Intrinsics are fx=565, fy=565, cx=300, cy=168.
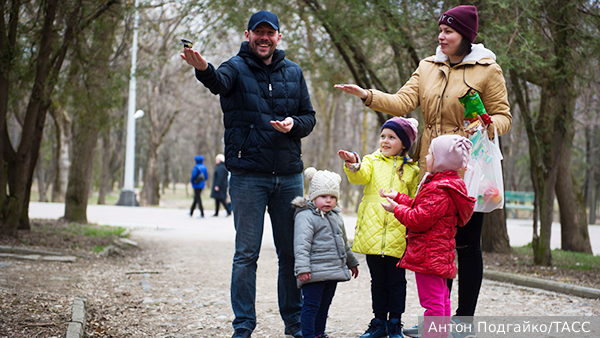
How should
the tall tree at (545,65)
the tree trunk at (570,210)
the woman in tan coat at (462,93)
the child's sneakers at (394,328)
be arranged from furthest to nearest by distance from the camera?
the tree trunk at (570,210) < the tall tree at (545,65) < the child's sneakers at (394,328) < the woman in tan coat at (462,93)

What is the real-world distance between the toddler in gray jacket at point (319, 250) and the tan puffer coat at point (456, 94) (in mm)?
704

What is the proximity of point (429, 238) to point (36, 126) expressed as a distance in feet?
24.5

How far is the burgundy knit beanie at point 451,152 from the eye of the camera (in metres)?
3.55

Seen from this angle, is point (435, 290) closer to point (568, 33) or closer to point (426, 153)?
point (426, 153)

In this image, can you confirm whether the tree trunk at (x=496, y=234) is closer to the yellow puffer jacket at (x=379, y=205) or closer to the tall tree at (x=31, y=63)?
the yellow puffer jacket at (x=379, y=205)

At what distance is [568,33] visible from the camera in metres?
7.70

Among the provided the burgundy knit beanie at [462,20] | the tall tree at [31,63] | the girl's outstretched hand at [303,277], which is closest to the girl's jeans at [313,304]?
the girl's outstretched hand at [303,277]

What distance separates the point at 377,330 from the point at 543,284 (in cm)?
351

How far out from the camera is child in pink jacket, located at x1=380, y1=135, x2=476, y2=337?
3.51 meters

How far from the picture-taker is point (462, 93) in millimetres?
3883

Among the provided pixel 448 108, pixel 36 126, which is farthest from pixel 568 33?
pixel 36 126

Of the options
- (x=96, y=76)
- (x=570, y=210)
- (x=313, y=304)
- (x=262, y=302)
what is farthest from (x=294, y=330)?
(x=570, y=210)

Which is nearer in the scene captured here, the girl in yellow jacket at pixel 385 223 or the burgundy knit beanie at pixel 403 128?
the girl in yellow jacket at pixel 385 223

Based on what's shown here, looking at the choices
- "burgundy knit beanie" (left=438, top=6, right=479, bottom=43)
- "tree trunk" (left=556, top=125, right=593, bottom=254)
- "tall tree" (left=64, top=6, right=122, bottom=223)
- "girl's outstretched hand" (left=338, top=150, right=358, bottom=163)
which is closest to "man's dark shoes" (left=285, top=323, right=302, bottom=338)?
"girl's outstretched hand" (left=338, top=150, right=358, bottom=163)
